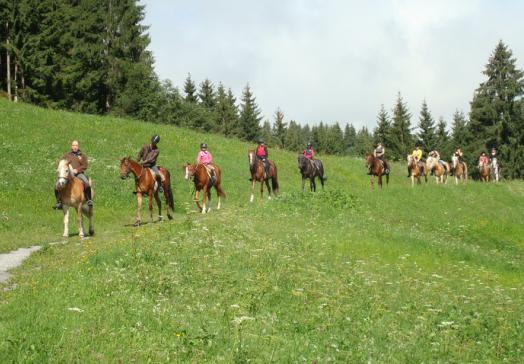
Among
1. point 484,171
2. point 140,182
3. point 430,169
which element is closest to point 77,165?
point 140,182

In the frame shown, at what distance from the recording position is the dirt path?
1473cm

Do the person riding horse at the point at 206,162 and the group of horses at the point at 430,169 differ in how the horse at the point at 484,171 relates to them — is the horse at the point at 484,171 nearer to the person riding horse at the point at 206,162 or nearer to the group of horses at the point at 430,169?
the group of horses at the point at 430,169

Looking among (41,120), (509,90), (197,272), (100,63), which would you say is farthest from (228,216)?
A: (509,90)

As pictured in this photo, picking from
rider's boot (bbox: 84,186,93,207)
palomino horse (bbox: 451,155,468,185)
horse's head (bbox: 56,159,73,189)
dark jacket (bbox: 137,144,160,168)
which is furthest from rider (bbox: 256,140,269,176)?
palomino horse (bbox: 451,155,468,185)

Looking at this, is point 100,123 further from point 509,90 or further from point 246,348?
point 509,90

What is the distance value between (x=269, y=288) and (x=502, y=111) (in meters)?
71.1

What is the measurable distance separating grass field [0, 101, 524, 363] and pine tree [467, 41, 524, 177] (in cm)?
4659

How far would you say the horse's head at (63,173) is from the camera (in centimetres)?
2153

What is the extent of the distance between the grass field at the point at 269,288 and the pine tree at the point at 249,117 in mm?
83058

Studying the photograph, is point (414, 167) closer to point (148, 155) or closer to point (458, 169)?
point (458, 169)

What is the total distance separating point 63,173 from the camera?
21.6 meters

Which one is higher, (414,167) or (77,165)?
(77,165)

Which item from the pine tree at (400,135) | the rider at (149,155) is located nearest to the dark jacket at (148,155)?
the rider at (149,155)

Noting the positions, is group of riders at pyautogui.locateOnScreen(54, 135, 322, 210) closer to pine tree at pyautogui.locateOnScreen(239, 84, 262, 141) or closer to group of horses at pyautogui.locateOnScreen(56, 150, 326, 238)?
group of horses at pyautogui.locateOnScreen(56, 150, 326, 238)
